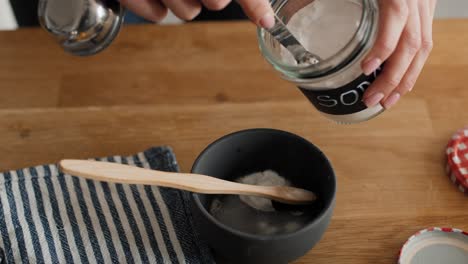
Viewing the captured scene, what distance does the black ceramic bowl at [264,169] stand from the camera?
488 mm

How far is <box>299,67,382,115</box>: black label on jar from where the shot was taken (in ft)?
1.62

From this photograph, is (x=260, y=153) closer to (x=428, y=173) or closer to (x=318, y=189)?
(x=318, y=189)

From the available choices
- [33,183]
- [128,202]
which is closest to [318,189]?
[128,202]

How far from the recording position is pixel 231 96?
72 cm

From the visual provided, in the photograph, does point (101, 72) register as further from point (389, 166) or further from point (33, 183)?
point (389, 166)

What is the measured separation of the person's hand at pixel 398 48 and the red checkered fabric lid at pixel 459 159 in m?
0.11

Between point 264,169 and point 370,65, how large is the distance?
18 centimetres

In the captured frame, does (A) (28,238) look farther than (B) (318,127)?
No

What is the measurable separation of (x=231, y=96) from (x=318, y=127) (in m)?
0.12

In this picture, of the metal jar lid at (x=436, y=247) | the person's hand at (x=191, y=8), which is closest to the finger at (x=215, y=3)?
the person's hand at (x=191, y=8)

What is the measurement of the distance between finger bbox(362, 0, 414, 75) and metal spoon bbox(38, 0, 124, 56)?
0.93ft

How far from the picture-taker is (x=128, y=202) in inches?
23.3

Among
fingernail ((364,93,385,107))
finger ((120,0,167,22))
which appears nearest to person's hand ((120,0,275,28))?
finger ((120,0,167,22))

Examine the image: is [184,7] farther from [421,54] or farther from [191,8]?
[421,54]
